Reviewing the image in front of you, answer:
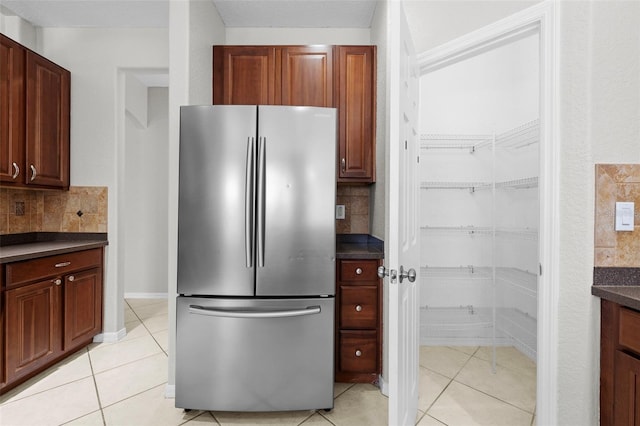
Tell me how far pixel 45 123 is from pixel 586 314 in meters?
3.70

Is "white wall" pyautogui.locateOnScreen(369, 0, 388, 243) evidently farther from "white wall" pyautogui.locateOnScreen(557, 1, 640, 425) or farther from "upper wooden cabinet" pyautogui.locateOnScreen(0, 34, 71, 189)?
"upper wooden cabinet" pyautogui.locateOnScreen(0, 34, 71, 189)

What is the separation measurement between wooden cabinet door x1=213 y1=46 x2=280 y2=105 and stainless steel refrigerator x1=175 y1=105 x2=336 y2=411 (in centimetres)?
73

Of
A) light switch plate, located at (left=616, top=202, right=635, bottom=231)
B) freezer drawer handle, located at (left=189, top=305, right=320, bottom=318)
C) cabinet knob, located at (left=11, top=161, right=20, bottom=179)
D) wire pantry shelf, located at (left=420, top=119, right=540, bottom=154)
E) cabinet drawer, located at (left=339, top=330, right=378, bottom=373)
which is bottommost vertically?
cabinet drawer, located at (left=339, top=330, right=378, bottom=373)

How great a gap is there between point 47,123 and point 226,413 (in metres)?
2.59

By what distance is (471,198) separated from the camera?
2.93 meters

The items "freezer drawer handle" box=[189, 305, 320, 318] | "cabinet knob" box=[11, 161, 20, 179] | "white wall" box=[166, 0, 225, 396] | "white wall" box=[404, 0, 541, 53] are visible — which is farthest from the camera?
"cabinet knob" box=[11, 161, 20, 179]

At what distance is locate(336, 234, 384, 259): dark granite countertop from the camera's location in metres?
2.21

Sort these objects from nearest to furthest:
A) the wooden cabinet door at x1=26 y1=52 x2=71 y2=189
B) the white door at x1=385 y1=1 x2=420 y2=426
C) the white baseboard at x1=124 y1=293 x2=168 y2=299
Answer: the white door at x1=385 y1=1 x2=420 y2=426, the wooden cabinet door at x1=26 y1=52 x2=71 y2=189, the white baseboard at x1=124 y1=293 x2=168 y2=299

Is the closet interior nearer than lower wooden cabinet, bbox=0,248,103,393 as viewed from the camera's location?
No

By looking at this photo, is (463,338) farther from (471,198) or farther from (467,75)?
(467,75)

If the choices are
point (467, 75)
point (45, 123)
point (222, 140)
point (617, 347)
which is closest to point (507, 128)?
point (467, 75)

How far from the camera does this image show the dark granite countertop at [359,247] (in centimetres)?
221

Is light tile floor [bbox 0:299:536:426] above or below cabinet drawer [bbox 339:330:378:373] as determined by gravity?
below

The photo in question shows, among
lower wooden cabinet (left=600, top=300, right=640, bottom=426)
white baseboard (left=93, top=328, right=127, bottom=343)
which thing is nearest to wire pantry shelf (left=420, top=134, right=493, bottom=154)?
lower wooden cabinet (left=600, top=300, right=640, bottom=426)
